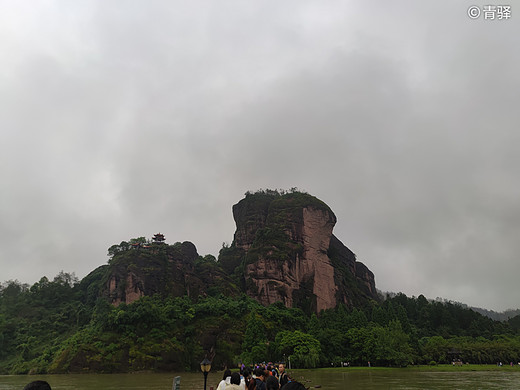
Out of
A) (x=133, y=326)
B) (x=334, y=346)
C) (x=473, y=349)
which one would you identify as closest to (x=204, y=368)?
(x=334, y=346)

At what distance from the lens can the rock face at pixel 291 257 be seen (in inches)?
3435

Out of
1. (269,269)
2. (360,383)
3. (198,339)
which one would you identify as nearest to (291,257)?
(269,269)

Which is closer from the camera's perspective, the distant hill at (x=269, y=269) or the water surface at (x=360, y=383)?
the water surface at (x=360, y=383)

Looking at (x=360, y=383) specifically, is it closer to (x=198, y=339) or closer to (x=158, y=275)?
(x=198, y=339)

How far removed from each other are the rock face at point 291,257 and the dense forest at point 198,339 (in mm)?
8572

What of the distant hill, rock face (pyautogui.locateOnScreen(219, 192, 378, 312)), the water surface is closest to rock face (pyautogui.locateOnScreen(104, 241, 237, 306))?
the distant hill

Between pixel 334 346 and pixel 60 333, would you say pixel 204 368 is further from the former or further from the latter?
pixel 60 333

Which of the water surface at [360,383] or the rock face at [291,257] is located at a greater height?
the rock face at [291,257]

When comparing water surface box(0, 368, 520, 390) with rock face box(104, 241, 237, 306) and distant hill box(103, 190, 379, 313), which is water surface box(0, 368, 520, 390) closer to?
rock face box(104, 241, 237, 306)

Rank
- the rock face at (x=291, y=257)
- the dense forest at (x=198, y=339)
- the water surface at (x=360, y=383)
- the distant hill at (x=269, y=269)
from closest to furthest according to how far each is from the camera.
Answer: the water surface at (x=360, y=383)
the dense forest at (x=198, y=339)
the distant hill at (x=269, y=269)
the rock face at (x=291, y=257)

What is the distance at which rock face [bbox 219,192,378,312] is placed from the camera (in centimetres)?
→ 8725

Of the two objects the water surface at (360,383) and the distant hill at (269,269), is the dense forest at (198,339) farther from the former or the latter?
the water surface at (360,383)

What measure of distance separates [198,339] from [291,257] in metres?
32.6

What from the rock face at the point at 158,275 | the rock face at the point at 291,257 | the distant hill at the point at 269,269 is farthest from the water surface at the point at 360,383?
the rock face at the point at 291,257
